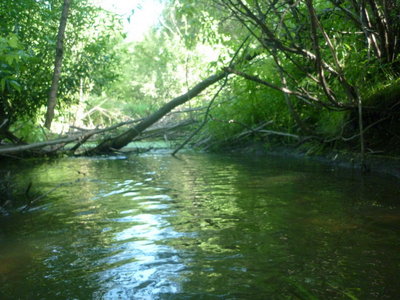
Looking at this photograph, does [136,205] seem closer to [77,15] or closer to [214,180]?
[214,180]

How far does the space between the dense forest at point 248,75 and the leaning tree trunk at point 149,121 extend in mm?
32

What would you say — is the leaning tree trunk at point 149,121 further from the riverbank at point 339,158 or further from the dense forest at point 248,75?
the riverbank at point 339,158

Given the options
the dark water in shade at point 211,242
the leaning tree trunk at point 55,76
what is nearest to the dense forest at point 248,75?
the leaning tree trunk at point 55,76

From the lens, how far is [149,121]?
10.6m

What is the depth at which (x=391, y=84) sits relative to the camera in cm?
589

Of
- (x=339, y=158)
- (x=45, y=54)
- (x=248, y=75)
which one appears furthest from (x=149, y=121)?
(x=248, y=75)

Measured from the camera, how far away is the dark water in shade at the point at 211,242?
2.18 metres

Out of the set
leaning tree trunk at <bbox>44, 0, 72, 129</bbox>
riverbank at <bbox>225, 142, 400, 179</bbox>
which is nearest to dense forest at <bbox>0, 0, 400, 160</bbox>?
leaning tree trunk at <bbox>44, 0, 72, 129</bbox>

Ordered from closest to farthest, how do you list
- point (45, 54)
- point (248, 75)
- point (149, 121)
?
point (248, 75)
point (45, 54)
point (149, 121)

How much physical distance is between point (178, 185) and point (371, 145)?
10.1 feet

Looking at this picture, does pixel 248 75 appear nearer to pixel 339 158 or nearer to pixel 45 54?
pixel 339 158

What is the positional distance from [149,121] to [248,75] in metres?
6.12

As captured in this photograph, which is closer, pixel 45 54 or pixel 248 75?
pixel 248 75

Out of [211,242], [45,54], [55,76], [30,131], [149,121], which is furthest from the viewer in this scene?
[149,121]
